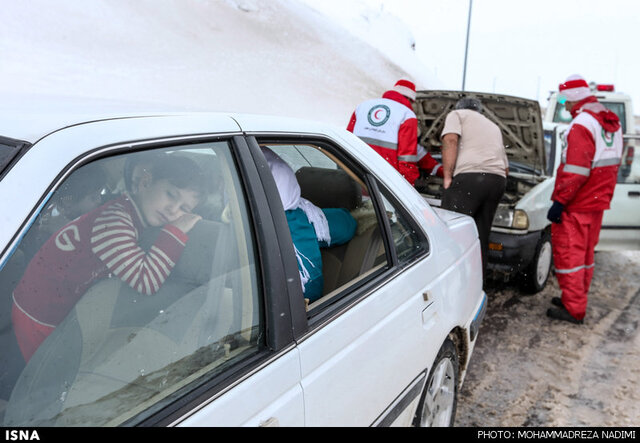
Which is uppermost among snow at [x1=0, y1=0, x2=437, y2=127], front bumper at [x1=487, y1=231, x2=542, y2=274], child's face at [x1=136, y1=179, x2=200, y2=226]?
snow at [x1=0, y1=0, x2=437, y2=127]

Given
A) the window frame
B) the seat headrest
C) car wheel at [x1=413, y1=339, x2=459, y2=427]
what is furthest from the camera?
the seat headrest

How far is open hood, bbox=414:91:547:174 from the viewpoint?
5.23 m

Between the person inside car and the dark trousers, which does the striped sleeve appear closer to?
the person inside car

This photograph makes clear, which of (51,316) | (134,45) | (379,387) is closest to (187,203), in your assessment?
(51,316)

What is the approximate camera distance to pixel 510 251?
4.48 meters

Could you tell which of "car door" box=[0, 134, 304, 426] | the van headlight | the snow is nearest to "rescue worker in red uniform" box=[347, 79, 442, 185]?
the van headlight

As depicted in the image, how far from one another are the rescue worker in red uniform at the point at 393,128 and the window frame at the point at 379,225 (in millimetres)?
2500

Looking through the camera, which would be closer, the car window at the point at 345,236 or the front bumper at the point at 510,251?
the car window at the point at 345,236

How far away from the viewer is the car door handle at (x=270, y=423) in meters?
1.14

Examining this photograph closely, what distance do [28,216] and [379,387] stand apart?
1147 millimetres

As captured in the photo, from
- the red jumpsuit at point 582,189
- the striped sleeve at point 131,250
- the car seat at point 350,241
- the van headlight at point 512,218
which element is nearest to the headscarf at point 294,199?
the car seat at point 350,241

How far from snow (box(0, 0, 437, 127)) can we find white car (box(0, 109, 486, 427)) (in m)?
19.6

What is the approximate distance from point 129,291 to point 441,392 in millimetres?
1688

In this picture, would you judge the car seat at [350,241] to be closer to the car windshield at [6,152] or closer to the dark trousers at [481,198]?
the car windshield at [6,152]
